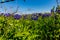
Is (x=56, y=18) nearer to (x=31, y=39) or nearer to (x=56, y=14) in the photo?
(x=56, y=14)

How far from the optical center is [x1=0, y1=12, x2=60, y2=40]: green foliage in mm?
2055

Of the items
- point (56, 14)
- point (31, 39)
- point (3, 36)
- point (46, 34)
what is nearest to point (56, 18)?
point (56, 14)

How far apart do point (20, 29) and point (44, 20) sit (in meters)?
0.47

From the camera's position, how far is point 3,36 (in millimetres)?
2066

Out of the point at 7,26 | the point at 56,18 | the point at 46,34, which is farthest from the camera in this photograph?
the point at 56,18

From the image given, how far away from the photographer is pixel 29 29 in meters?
2.21

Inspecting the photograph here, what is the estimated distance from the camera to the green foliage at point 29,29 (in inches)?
80.9

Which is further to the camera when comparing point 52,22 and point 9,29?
point 52,22

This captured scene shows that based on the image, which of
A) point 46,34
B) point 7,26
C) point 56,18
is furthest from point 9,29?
point 56,18

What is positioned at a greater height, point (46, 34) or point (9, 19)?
point (9, 19)

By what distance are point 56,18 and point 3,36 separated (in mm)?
805

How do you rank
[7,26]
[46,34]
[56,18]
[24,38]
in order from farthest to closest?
[56,18]
[46,34]
[7,26]
[24,38]

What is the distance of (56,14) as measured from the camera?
102 inches

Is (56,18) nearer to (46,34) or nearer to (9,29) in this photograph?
(46,34)
